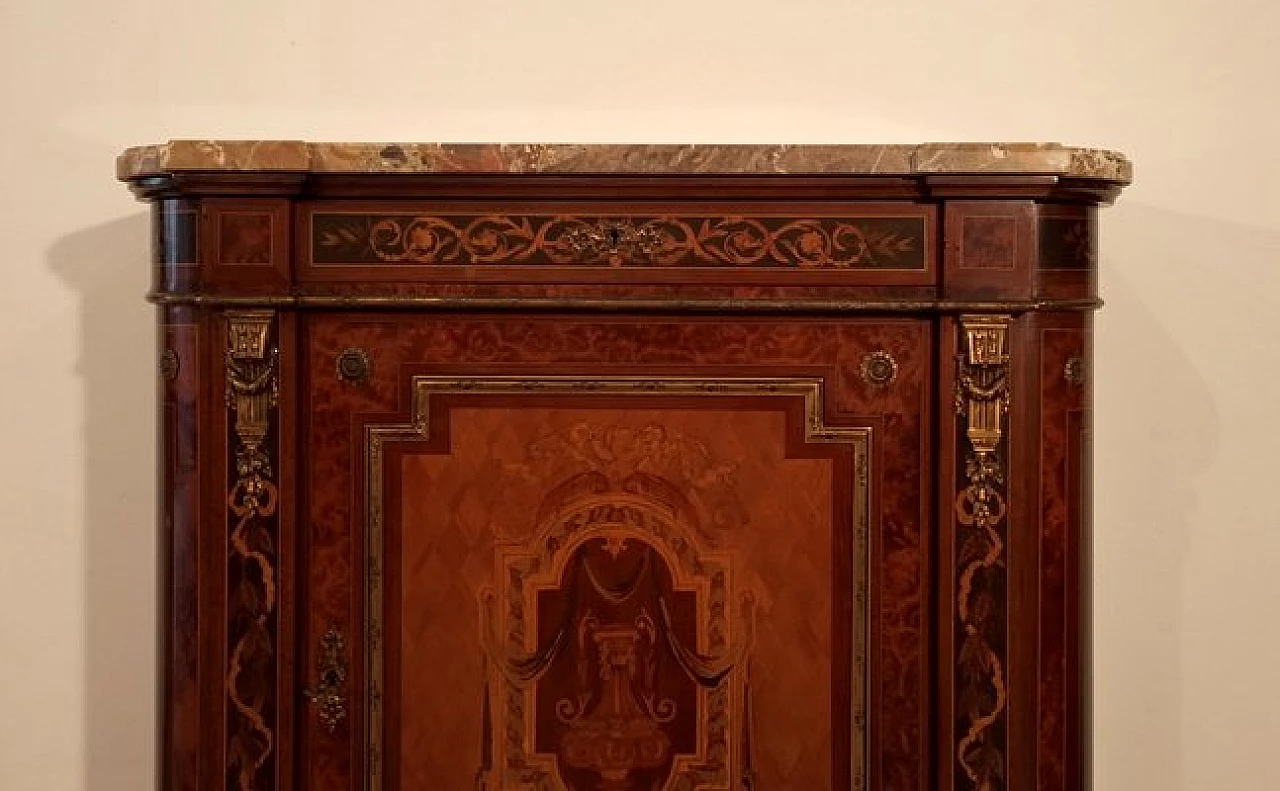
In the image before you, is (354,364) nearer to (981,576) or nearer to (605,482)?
(605,482)

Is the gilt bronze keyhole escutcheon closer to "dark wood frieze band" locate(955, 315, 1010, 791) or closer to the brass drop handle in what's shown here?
the brass drop handle

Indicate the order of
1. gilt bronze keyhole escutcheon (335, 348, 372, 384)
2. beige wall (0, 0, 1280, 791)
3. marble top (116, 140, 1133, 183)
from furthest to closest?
beige wall (0, 0, 1280, 791) < gilt bronze keyhole escutcheon (335, 348, 372, 384) < marble top (116, 140, 1133, 183)

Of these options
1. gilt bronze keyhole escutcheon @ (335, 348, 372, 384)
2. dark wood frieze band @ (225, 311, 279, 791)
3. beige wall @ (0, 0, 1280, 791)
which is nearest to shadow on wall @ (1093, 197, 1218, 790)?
beige wall @ (0, 0, 1280, 791)

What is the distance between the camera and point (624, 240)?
7.28 ft

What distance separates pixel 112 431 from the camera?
2.99 m

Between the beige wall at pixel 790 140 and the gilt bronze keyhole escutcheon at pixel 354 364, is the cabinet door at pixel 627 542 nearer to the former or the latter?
the gilt bronze keyhole escutcheon at pixel 354 364

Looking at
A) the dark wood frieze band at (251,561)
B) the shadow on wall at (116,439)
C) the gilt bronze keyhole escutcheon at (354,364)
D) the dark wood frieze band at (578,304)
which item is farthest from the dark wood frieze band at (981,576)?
the shadow on wall at (116,439)

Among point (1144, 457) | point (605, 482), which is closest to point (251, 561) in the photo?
point (605, 482)

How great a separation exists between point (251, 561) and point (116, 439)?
→ 857 millimetres

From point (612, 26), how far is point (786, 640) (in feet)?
4.05

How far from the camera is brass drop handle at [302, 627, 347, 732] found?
89.6 inches

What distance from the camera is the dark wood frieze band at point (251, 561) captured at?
2238mm

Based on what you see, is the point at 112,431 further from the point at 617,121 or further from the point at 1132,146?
the point at 1132,146

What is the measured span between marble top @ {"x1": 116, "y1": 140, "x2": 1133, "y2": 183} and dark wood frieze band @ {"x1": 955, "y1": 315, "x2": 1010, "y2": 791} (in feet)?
0.73
